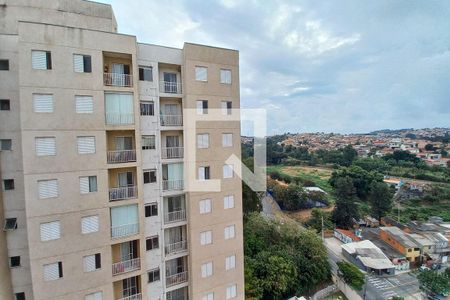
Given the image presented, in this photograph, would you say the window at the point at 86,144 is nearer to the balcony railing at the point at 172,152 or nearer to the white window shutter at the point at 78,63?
the white window shutter at the point at 78,63

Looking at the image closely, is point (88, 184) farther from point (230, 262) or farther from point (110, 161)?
point (230, 262)

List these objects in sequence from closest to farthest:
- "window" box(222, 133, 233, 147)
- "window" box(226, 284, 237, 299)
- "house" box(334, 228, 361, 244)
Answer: "window" box(222, 133, 233, 147), "window" box(226, 284, 237, 299), "house" box(334, 228, 361, 244)

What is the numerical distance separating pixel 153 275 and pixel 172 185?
3.88 meters

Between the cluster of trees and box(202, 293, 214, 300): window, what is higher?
box(202, 293, 214, 300): window

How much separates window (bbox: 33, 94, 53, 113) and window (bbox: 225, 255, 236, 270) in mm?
9363

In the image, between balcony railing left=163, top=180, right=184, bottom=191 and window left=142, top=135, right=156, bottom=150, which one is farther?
balcony railing left=163, top=180, right=184, bottom=191

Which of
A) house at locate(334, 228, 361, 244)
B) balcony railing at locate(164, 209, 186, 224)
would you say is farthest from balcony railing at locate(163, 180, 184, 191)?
house at locate(334, 228, 361, 244)

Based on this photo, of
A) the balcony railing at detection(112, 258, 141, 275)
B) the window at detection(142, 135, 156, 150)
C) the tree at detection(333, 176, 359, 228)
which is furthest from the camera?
the tree at detection(333, 176, 359, 228)

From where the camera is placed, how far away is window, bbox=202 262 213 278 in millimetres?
10438

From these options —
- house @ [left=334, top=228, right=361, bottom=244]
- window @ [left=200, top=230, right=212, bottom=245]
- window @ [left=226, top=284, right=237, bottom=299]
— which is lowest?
house @ [left=334, top=228, right=361, bottom=244]

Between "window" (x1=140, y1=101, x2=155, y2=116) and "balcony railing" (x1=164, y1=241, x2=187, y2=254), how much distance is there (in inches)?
228

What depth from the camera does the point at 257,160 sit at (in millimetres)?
19219

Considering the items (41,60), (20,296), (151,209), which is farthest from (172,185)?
(20,296)

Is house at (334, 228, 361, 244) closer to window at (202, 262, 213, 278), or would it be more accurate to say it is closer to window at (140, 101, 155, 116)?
window at (202, 262, 213, 278)
